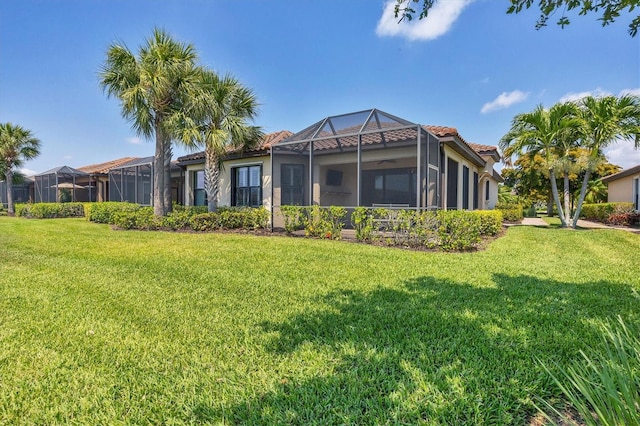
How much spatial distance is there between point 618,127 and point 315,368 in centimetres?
1518

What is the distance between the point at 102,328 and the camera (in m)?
3.29

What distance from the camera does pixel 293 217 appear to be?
424 inches

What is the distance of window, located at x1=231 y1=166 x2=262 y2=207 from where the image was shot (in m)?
14.5

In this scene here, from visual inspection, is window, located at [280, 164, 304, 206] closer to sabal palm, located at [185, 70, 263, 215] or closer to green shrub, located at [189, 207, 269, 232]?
green shrub, located at [189, 207, 269, 232]

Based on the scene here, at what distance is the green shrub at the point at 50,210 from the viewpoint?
1962 cm

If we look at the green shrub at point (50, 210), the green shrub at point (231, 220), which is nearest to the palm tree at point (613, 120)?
the green shrub at point (231, 220)

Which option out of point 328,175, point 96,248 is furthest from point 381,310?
point 328,175

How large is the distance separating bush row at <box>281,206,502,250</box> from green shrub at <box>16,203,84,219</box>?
17.7 metres

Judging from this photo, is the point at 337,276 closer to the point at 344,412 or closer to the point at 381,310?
the point at 381,310

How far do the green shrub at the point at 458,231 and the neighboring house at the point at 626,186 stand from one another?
54.0 ft

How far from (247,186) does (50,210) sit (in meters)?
14.4

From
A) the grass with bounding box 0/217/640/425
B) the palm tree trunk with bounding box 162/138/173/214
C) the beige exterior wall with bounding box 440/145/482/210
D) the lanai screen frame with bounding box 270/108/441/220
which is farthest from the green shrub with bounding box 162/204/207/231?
the beige exterior wall with bounding box 440/145/482/210

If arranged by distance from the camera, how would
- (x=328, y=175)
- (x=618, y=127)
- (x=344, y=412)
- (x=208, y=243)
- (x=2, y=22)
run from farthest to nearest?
(x=328, y=175)
(x=618, y=127)
(x=2, y=22)
(x=208, y=243)
(x=344, y=412)

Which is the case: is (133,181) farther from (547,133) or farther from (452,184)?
(547,133)
